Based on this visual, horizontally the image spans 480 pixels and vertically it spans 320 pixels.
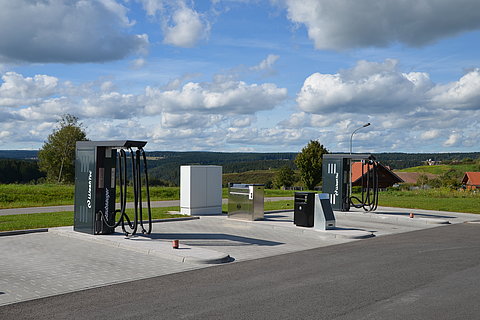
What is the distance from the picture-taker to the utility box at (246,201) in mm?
17641

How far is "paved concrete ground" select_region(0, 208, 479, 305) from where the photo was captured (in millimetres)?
8438

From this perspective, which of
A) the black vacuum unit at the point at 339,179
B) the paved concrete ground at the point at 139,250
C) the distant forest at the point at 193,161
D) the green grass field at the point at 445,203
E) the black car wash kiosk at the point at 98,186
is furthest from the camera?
the distant forest at the point at 193,161

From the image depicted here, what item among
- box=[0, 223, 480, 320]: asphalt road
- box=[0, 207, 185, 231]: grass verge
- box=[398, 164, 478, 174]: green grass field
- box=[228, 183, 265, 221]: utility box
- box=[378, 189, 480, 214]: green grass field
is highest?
box=[398, 164, 478, 174]: green grass field

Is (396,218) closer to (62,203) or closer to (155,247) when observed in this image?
(155,247)

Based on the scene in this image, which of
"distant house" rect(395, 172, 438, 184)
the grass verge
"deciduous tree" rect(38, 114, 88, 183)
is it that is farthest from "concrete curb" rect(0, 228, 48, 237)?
"distant house" rect(395, 172, 438, 184)

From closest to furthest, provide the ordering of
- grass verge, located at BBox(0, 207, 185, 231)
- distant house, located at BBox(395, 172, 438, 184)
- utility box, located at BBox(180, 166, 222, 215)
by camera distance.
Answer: grass verge, located at BBox(0, 207, 185, 231) < utility box, located at BBox(180, 166, 222, 215) < distant house, located at BBox(395, 172, 438, 184)

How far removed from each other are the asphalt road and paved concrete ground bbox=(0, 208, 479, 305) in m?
0.55

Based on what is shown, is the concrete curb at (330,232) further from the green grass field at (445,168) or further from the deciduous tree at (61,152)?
the green grass field at (445,168)

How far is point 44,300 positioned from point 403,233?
11.6m

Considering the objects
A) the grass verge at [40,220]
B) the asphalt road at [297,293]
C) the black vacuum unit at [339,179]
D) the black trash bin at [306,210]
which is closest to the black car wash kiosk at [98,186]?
the grass verge at [40,220]

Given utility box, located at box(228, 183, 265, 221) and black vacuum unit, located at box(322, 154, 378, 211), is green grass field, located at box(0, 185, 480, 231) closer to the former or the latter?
utility box, located at box(228, 183, 265, 221)

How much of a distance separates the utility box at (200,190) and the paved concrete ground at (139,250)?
5.28 ft

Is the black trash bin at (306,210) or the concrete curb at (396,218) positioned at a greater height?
the black trash bin at (306,210)

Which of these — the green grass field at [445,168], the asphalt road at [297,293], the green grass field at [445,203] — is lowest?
the asphalt road at [297,293]
